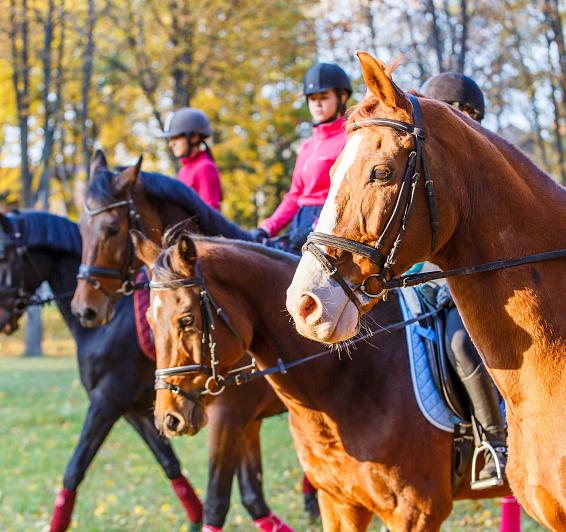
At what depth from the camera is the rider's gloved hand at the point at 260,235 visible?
595 centimetres

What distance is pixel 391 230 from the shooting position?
269 centimetres

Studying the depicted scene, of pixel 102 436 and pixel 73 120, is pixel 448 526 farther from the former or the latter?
pixel 73 120

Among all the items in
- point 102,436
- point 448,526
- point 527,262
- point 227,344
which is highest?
point 527,262

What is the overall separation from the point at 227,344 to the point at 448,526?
396 centimetres

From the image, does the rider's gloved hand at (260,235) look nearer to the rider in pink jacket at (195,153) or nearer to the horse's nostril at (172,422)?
the rider in pink jacket at (195,153)

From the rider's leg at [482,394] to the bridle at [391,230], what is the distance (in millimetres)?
1747

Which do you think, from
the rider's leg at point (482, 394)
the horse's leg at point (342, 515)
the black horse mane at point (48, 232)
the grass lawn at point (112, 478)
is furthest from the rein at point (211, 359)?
the black horse mane at point (48, 232)

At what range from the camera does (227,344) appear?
4.39 metres

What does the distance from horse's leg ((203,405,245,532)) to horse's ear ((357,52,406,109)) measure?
3.56 meters

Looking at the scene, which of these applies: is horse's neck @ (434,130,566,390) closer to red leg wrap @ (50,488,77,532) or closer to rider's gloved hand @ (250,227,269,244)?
rider's gloved hand @ (250,227,269,244)

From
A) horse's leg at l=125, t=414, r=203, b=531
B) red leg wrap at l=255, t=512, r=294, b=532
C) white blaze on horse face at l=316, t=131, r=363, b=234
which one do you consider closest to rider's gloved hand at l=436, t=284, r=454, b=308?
white blaze on horse face at l=316, t=131, r=363, b=234

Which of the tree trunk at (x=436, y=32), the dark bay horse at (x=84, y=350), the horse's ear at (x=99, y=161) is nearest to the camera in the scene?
the dark bay horse at (x=84, y=350)

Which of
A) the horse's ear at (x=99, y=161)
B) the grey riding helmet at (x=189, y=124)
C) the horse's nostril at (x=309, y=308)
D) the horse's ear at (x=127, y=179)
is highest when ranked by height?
the grey riding helmet at (x=189, y=124)

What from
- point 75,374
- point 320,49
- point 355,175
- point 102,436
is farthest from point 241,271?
point 320,49
